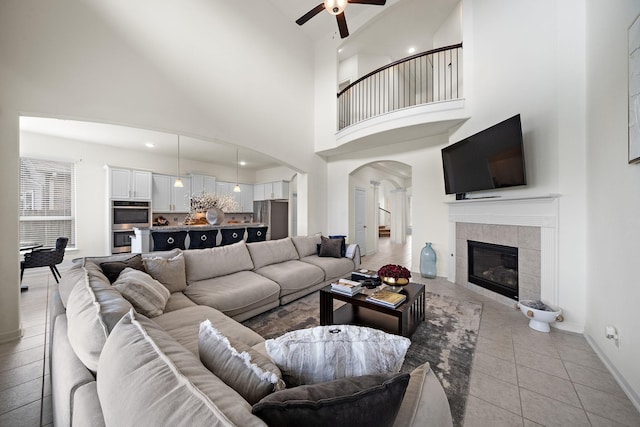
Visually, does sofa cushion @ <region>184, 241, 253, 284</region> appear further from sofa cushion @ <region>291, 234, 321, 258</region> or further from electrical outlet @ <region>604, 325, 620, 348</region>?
electrical outlet @ <region>604, 325, 620, 348</region>

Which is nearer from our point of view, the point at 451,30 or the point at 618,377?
the point at 618,377

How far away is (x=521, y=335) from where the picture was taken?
2357 millimetres

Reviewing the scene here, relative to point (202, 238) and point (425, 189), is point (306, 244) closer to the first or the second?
point (202, 238)

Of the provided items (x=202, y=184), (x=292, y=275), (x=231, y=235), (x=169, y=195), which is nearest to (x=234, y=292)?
(x=292, y=275)

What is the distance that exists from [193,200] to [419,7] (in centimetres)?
675

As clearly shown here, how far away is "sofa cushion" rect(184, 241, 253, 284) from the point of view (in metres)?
2.64

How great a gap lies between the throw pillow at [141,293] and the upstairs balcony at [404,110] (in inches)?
159

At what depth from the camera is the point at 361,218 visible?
653 cm

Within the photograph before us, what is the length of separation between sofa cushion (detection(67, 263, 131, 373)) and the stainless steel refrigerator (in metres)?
6.15

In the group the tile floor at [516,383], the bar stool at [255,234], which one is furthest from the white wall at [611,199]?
the bar stool at [255,234]

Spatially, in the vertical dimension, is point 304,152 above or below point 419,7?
below

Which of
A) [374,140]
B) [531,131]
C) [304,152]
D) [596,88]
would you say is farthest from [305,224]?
[596,88]

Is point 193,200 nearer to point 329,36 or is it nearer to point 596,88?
point 329,36

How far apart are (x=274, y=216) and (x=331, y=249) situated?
3.97m
